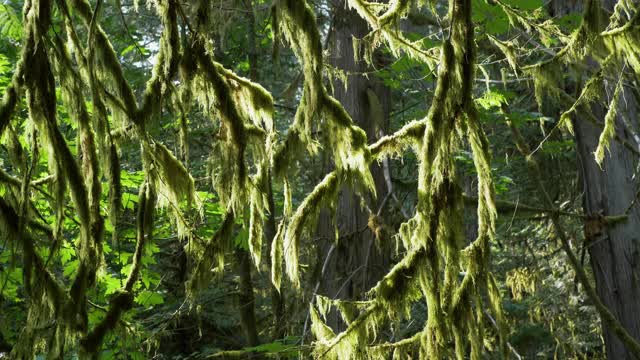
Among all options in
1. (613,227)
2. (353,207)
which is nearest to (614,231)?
(613,227)

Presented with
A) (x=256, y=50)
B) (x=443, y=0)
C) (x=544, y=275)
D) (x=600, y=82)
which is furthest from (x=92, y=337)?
(x=443, y=0)

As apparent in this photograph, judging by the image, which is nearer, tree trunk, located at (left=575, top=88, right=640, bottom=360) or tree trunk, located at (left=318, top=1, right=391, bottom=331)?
tree trunk, located at (left=318, top=1, right=391, bottom=331)

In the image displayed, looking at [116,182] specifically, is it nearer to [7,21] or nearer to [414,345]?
[414,345]

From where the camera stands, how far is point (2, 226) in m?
2.01

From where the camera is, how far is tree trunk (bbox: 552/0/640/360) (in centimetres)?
578

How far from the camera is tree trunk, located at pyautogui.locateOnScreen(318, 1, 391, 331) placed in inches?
206

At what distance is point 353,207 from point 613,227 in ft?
7.80

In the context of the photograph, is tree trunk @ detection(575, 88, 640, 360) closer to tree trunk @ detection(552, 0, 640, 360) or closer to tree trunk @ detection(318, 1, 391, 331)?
tree trunk @ detection(552, 0, 640, 360)

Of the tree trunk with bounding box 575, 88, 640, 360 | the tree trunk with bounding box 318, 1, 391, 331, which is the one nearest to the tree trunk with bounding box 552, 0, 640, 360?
the tree trunk with bounding box 575, 88, 640, 360

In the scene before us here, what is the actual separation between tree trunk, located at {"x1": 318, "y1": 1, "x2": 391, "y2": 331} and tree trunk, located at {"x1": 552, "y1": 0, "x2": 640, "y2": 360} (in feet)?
6.24

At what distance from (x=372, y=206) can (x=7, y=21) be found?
3.04 meters

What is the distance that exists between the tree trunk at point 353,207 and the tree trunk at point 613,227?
190 centimetres

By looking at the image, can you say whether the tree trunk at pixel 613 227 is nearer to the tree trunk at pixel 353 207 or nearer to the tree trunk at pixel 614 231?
the tree trunk at pixel 614 231

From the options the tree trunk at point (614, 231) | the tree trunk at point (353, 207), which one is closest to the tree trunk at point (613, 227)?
the tree trunk at point (614, 231)
